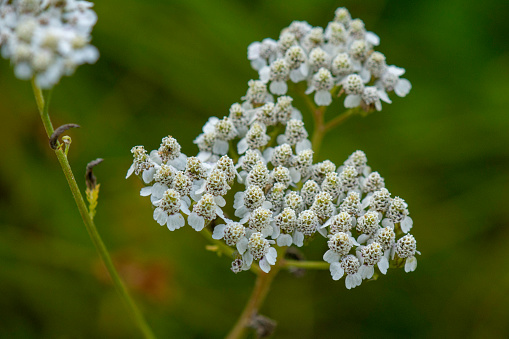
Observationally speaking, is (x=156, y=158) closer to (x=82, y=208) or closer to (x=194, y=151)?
(x=82, y=208)

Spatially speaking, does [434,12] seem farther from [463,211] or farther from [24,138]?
[24,138]

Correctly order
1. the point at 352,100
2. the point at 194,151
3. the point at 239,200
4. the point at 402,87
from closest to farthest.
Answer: the point at 239,200
the point at 352,100
the point at 402,87
the point at 194,151

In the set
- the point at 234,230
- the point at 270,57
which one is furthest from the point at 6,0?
the point at 270,57

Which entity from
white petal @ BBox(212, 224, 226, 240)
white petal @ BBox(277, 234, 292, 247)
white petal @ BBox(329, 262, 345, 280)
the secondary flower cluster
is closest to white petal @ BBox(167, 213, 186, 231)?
the secondary flower cluster

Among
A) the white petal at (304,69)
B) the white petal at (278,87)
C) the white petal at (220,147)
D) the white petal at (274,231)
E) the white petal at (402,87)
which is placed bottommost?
the white petal at (274,231)

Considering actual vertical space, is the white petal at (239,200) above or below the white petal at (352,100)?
below

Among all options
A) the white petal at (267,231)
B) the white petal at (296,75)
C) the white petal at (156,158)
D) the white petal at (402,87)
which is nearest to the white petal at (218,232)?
the white petal at (267,231)

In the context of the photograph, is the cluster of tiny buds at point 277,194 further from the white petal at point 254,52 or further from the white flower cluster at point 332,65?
the white petal at point 254,52

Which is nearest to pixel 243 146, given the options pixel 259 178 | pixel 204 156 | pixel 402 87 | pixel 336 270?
pixel 204 156
